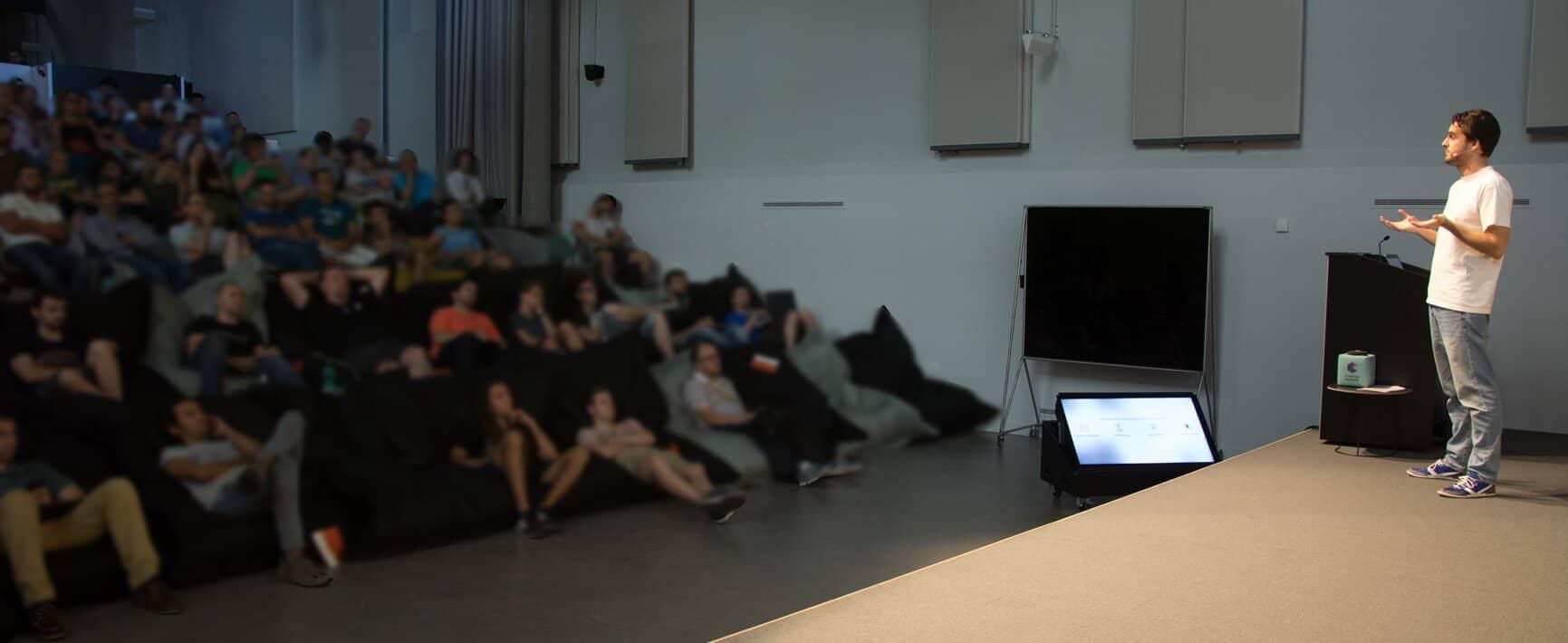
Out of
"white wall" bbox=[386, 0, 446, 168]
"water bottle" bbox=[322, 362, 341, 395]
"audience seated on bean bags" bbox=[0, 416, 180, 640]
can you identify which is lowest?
"audience seated on bean bags" bbox=[0, 416, 180, 640]

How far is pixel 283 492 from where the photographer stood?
2.11 metres

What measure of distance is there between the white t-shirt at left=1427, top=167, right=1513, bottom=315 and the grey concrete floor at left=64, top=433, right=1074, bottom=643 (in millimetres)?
1695

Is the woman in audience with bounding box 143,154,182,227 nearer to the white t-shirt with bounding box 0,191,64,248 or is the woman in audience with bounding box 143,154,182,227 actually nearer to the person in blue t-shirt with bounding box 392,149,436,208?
the white t-shirt with bounding box 0,191,64,248

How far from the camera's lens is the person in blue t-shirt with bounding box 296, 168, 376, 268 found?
2131 mm

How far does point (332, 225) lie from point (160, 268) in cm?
29

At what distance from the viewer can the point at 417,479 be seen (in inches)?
87.3

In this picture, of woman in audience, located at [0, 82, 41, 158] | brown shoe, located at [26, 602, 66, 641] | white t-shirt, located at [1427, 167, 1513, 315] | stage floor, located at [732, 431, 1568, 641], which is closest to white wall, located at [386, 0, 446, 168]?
woman in audience, located at [0, 82, 41, 158]

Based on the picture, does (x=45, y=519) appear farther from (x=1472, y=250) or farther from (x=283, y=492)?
(x=1472, y=250)

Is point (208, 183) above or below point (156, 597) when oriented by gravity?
above

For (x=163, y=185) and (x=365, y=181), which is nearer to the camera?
(x=163, y=185)

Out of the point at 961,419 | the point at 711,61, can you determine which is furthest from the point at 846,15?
the point at 961,419

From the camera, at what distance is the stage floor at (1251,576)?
225 cm

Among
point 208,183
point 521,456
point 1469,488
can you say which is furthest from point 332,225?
point 1469,488

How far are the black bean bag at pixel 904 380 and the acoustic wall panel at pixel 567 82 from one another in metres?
1.01
